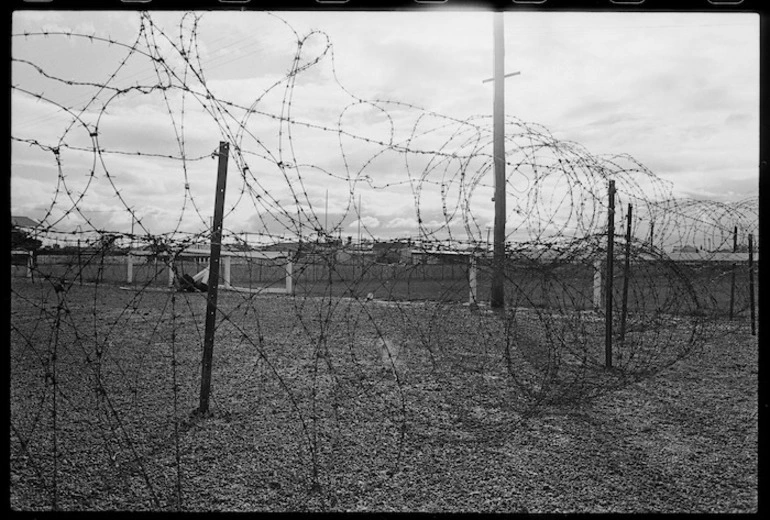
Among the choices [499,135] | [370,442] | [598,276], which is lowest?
[370,442]

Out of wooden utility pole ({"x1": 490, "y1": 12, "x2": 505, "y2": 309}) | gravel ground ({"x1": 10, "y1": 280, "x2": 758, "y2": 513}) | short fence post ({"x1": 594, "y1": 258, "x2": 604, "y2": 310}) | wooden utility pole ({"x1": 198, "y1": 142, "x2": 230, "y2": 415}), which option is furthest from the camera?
wooden utility pole ({"x1": 490, "y1": 12, "x2": 505, "y2": 309})

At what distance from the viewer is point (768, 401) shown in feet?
8.42

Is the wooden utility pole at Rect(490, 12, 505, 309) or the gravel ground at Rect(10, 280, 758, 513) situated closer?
the gravel ground at Rect(10, 280, 758, 513)

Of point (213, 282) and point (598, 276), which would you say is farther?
point (598, 276)

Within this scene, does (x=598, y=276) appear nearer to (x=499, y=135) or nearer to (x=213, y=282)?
(x=499, y=135)

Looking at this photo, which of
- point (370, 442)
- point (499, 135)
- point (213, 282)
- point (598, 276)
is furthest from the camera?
point (499, 135)

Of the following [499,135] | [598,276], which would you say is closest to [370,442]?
[598,276]

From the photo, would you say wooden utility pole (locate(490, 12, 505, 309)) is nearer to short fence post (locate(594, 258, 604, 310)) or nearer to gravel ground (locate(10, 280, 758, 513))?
short fence post (locate(594, 258, 604, 310))

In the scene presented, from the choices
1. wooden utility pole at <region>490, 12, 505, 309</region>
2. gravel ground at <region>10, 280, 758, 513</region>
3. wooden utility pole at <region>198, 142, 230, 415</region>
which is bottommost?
gravel ground at <region>10, 280, 758, 513</region>

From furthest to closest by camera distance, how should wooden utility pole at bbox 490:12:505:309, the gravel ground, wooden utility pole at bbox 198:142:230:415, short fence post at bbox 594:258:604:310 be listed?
wooden utility pole at bbox 490:12:505:309
short fence post at bbox 594:258:604:310
wooden utility pole at bbox 198:142:230:415
the gravel ground

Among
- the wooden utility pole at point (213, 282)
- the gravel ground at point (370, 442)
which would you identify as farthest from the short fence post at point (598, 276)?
the wooden utility pole at point (213, 282)

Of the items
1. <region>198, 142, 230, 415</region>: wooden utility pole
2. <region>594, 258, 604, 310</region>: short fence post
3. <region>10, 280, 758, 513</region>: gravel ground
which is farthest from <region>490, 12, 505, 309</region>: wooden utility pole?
<region>198, 142, 230, 415</region>: wooden utility pole

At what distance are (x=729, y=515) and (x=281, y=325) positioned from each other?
24.2 ft

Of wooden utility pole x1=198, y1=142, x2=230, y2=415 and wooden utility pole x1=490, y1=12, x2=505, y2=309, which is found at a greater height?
wooden utility pole x1=490, y1=12, x2=505, y2=309
